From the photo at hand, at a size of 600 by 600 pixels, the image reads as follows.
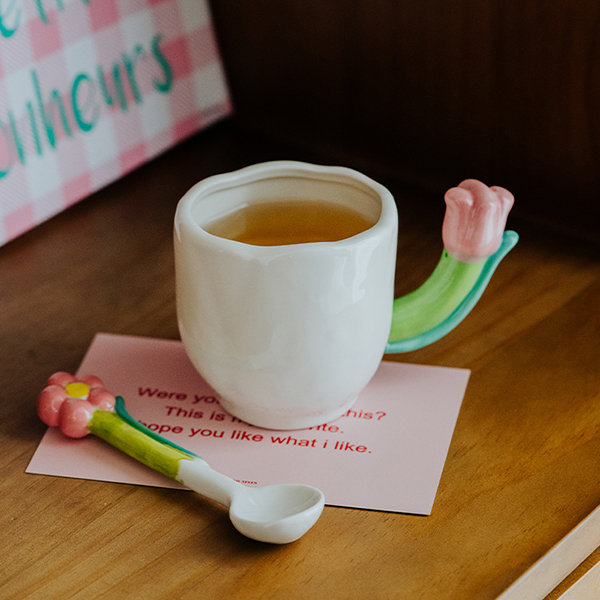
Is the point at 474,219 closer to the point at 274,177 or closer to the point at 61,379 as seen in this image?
the point at 274,177

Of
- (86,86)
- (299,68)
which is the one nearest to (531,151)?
(299,68)

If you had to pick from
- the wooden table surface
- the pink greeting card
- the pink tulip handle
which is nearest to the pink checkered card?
the wooden table surface

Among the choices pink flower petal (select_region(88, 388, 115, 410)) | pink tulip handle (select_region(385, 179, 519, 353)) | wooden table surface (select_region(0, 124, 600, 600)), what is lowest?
wooden table surface (select_region(0, 124, 600, 600))

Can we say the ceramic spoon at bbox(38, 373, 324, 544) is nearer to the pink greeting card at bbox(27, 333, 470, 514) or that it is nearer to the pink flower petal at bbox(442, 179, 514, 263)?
the pink greeting card at bbox(27, 333, 470, 514)

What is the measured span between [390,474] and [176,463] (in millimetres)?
113

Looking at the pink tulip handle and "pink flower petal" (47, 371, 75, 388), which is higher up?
the pink tulip handle

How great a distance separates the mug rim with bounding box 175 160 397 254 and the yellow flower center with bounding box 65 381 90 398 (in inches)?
4.5

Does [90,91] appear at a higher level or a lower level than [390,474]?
higher

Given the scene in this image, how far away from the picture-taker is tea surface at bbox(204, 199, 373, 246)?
0.55 m

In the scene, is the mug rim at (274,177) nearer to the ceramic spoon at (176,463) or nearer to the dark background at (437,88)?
the ceramic spoon at (176,463)

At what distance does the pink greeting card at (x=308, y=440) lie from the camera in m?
0.52

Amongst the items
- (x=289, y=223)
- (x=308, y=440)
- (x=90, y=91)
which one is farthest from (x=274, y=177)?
(x=90, y=91)

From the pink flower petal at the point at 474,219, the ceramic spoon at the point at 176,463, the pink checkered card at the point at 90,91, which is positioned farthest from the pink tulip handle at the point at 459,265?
the pink checkered card at the point at 90,91

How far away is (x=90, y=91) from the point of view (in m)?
0.77
